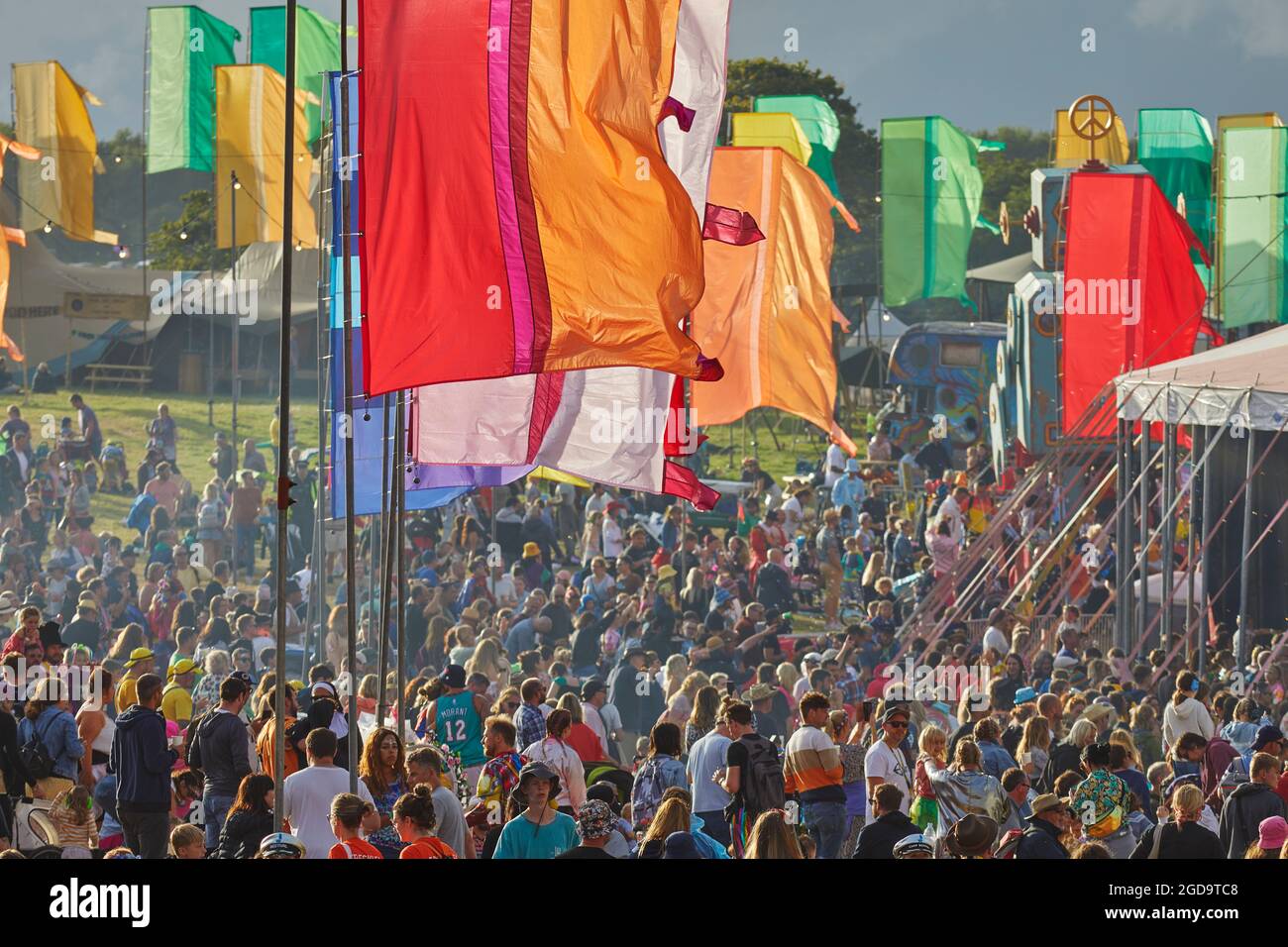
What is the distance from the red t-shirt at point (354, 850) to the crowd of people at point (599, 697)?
12 millimetres

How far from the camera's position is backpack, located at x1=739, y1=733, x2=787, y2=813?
9617 mm

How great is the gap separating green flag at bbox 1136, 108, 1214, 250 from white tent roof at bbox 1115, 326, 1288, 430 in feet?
63.6

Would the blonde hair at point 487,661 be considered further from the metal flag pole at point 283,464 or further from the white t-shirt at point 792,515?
the white t-shirt at point 792,515

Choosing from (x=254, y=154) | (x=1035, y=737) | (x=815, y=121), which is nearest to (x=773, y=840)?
A: (x=1035, y=737)

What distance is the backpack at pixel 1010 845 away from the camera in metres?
7.88

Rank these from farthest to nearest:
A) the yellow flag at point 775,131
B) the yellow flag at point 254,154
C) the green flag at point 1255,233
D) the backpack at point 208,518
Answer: the yellow flag at point 775,131 < the green flag at point 1255,233 < the yellow flag at point 254,154 < the backpack at point 208,518

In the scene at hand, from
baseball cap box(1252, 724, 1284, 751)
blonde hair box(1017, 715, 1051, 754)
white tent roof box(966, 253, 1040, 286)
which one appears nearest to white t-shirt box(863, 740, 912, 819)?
blonde hair box(1017, 715, 1051, 754)

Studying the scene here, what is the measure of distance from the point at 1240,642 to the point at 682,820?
30.9 ft

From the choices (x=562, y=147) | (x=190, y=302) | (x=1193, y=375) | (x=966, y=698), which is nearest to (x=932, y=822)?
(x=966, y=698)
